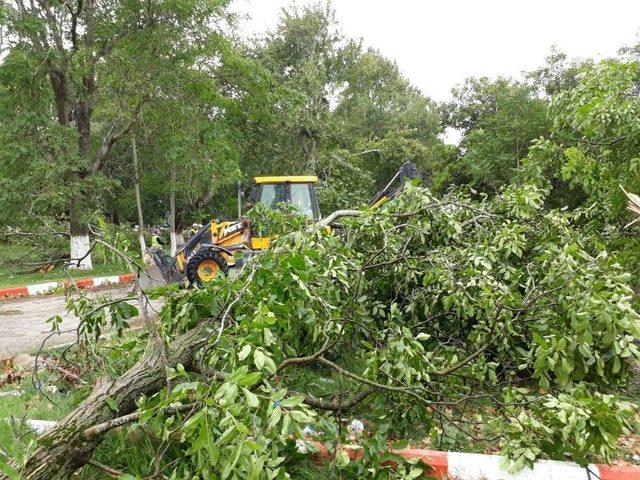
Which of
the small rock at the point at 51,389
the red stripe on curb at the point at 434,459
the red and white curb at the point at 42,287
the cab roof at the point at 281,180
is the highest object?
the cab roof at the point at 281,180

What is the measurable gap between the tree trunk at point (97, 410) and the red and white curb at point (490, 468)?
35.6 inches

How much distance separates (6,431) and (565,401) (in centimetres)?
309

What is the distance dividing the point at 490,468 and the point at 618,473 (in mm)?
609

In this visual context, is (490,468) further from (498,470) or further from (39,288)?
(39,288)

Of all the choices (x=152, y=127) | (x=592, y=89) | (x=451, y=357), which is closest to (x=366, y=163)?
(x=152, y=127)

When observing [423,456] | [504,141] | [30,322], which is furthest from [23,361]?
[504,141]

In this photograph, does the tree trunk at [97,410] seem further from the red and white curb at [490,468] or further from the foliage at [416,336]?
the red and white curb at [490,468]

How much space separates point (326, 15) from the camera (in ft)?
81.0

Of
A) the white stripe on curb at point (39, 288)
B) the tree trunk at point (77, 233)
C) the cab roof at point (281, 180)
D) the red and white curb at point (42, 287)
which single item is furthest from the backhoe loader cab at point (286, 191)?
the tree trunk at point (77, 233)

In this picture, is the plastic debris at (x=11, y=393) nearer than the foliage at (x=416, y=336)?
No

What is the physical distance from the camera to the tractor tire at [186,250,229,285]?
7.78 metres

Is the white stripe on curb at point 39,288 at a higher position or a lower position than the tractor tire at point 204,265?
lower

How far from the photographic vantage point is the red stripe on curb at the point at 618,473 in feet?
7.84

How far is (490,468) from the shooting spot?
8.33ft
